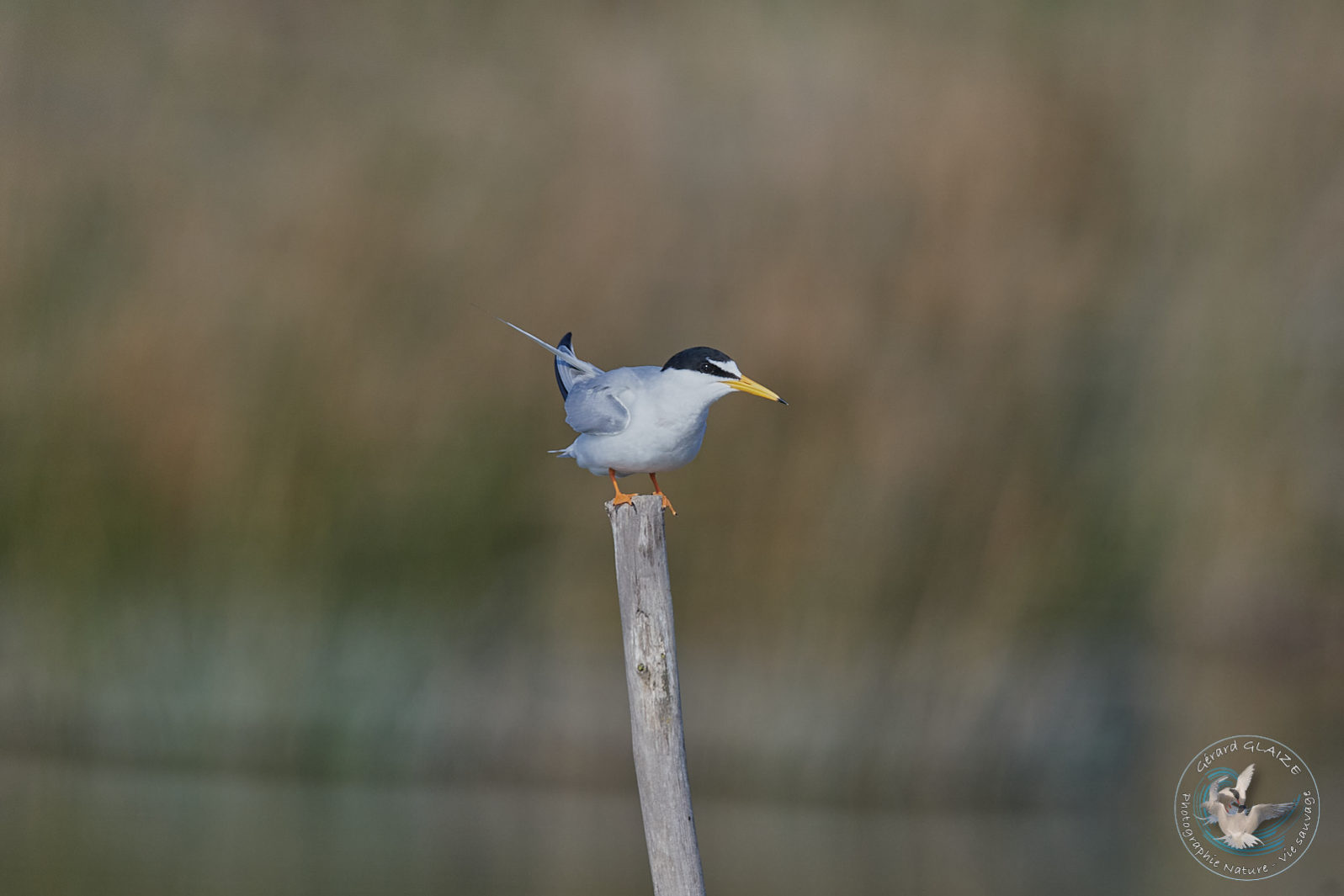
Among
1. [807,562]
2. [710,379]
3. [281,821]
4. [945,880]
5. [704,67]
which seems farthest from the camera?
[704,67]

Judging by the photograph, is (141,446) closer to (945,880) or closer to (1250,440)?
(945,880)

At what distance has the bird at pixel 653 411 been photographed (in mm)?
3984

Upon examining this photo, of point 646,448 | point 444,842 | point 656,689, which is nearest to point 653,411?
point 646,448

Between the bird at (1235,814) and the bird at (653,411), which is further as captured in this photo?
the bird at (1235,814)

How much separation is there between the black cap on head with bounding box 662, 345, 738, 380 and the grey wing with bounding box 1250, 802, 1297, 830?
378cm

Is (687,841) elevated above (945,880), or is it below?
below

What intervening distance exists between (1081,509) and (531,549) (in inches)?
142

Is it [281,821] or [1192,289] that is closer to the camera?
[281,821]

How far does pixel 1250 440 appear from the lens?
9.77 meters

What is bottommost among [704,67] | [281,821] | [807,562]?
[281,821]

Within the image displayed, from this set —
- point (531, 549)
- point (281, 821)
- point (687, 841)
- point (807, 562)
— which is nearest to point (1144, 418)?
point (807, 562)

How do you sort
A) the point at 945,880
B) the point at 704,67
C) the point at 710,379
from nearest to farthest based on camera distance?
1. the point at 710,379
2. the point at 945,880
3. the point at 704,67

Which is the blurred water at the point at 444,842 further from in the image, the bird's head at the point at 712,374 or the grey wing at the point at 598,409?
the bird's head at the point at 712,374

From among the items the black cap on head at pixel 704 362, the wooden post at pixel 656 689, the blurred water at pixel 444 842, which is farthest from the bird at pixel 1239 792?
the black cap on head at pixel 704 362
